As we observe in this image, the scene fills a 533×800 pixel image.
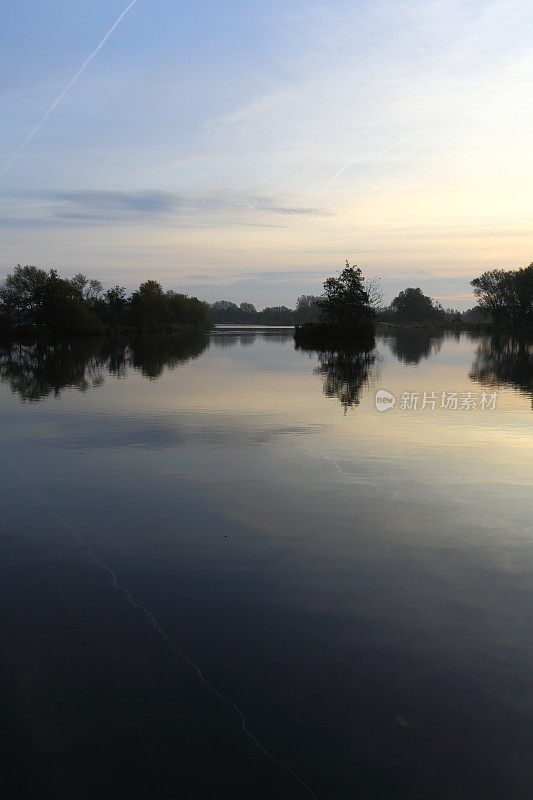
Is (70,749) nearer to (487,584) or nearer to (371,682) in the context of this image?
(371,682)

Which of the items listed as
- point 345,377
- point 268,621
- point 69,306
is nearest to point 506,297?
point 69,306

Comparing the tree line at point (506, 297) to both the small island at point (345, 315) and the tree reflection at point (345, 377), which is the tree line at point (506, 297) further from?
the tree reflection at point (345, 377)

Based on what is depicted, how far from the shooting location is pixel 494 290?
147 m

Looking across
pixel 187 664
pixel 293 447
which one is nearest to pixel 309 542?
pixel 187 664

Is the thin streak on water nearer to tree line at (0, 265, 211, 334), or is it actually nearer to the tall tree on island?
the tall tree on island

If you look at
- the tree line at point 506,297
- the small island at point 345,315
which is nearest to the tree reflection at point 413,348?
the small island at point 345,315

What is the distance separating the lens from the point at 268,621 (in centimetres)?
656

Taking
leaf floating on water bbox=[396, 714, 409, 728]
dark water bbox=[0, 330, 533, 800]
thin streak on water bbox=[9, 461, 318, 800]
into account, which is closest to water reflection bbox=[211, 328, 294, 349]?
dark water bbox=[0, 330, 533, 800]

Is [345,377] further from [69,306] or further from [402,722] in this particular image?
[69,306]

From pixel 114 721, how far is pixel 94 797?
2.44 feet

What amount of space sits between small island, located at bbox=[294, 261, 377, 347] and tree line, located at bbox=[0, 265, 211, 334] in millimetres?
44794

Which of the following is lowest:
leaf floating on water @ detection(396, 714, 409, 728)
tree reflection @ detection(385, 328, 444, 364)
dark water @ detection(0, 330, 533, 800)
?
leaf floating on water @ detection(396, 714, 409, 728)

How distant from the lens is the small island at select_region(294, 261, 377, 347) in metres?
75.1

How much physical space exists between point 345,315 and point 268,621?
7116cm
